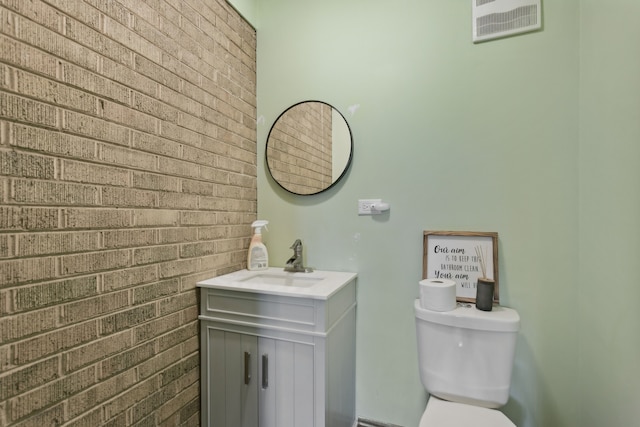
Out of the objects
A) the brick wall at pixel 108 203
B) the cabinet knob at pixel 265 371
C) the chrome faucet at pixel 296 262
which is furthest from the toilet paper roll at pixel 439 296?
the brick wall at pixel 108 203

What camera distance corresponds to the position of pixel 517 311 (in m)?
1.38

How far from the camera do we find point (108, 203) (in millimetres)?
1003

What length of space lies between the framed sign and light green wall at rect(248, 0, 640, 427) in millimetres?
50

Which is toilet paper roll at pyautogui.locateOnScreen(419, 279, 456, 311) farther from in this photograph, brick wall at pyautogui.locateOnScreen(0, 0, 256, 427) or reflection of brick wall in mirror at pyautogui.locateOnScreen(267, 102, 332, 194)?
brick wall at pyautogui.locateOnScreen(0, 0, 256, 427)

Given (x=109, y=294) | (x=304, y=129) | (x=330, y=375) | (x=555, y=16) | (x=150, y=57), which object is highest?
(x=555, y=16)

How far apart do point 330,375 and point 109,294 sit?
0.90 metres

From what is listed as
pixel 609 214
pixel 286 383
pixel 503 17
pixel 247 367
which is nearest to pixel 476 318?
pixel 609 214

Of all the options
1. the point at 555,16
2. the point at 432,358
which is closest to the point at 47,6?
the point at 432,358

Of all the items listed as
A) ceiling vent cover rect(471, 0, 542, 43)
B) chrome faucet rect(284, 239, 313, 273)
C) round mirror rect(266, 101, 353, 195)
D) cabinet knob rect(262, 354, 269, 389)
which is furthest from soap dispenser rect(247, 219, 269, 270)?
ceiling vent cover rect(471, 0, 542, 43)

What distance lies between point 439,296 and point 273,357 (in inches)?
30.0

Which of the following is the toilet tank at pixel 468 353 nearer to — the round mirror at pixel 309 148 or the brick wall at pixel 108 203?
the round mirror at pixel 309 148

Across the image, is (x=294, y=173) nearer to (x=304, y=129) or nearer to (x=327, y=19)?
(x=304, y=129)

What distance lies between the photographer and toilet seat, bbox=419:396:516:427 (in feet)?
3.58

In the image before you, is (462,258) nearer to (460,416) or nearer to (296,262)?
(460,416)
